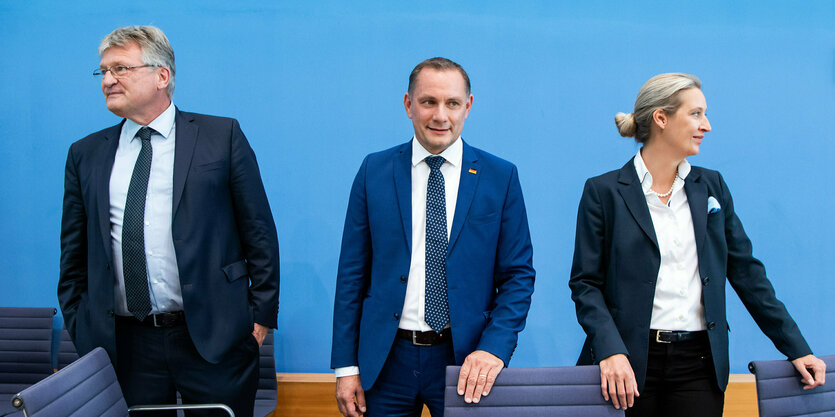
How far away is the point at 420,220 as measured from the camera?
1754 millimetres

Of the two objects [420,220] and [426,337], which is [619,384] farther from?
[420,220]

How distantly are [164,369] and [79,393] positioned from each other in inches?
12.0

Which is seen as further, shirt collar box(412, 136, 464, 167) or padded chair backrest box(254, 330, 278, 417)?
padded chair backrest box(254, 330, 278, 417)

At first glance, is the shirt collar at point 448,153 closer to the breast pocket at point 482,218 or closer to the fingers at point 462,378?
the breast pocket at point 482,218

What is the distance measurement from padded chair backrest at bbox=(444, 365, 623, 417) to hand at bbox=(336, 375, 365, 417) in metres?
0.37

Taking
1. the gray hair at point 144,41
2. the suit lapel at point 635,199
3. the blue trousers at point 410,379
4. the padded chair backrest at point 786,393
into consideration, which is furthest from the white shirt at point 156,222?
the padded chair backrest at point 786,393

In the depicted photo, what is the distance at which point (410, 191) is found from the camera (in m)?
1.77

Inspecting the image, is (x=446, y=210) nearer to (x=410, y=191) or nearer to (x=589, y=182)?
(x=410, y=191)

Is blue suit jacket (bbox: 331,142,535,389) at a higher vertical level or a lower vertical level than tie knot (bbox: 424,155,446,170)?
lower

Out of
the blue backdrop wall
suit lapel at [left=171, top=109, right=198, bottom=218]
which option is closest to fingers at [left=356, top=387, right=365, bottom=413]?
suit lapel at [left=171, top=109, right=198, bottom=218]

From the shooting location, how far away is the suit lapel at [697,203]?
179 cm

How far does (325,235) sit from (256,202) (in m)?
1.23

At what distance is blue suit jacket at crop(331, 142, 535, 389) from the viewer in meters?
1.69

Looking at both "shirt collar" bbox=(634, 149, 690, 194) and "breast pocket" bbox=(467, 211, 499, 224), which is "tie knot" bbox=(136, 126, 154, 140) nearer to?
"breast pocket" bbox=(467, 211, 499, 224)
